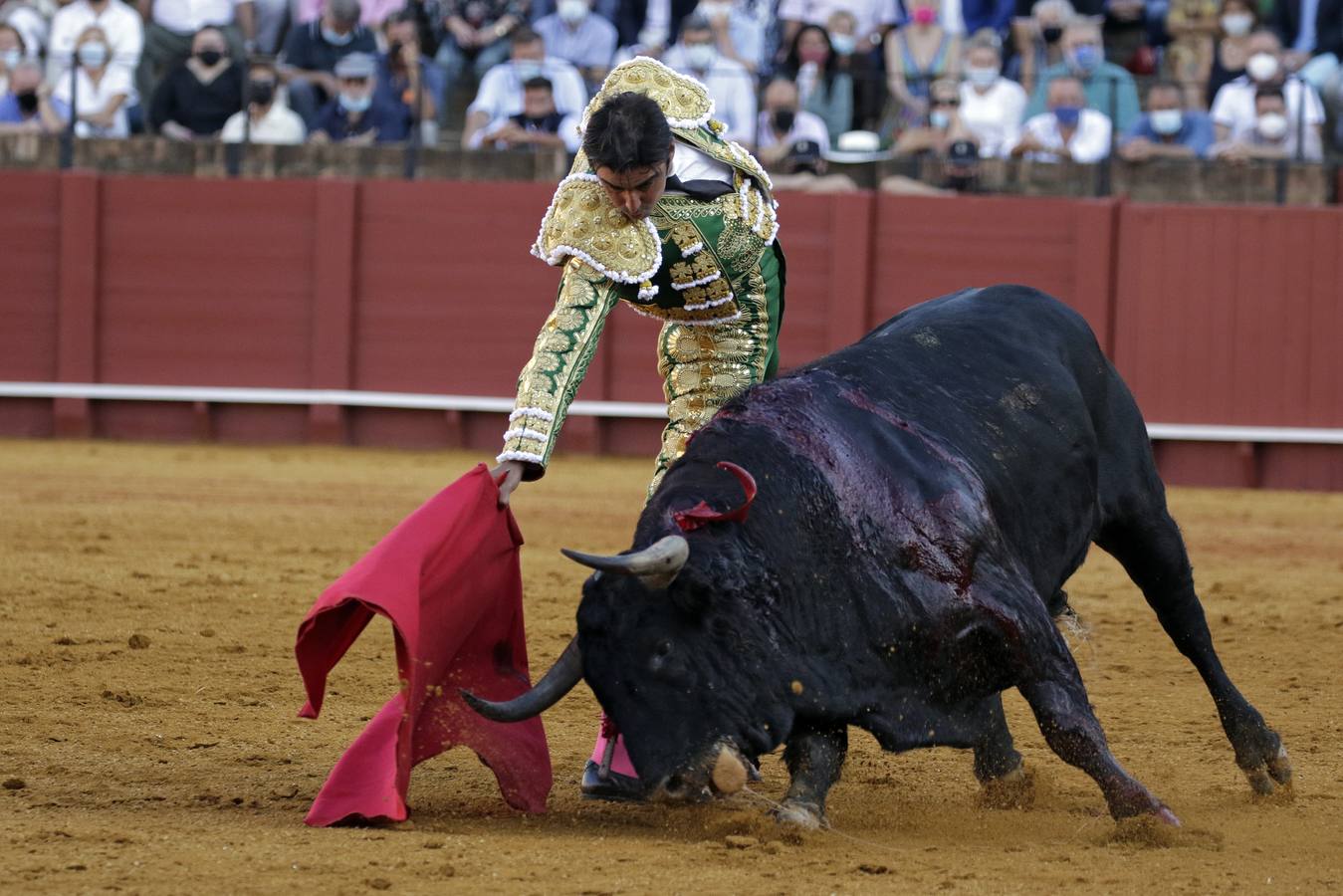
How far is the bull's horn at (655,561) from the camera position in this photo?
2.66 m

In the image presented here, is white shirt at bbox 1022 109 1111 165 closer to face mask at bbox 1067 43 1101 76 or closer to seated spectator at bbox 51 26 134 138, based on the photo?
face mask at bbox 1067 43 1101 76

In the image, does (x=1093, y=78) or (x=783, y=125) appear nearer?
(x=1093, y=78)

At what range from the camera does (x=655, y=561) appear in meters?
2.69

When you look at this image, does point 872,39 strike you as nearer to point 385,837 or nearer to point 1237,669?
point 1237,669

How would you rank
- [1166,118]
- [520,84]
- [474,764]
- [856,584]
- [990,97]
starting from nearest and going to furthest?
[856,584], [474,764], [1166,118], [990,97], [520,84]

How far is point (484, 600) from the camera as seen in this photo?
327 centimetres

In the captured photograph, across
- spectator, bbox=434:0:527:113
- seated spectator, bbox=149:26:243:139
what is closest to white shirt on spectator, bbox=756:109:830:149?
spectator, bbox=434:0:527:113

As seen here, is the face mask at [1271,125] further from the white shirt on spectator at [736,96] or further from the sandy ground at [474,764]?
the sandy ground at [474,764]

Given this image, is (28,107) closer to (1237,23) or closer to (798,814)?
(1237,23)

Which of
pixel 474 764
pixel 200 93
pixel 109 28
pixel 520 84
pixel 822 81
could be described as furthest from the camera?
pixel 109 28

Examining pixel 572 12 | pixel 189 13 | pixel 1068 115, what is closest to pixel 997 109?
pixel 1068 115

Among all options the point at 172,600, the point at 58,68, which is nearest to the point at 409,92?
the point at 58,68

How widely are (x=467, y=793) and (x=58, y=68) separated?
286 inches

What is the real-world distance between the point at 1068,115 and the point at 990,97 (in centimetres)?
39
